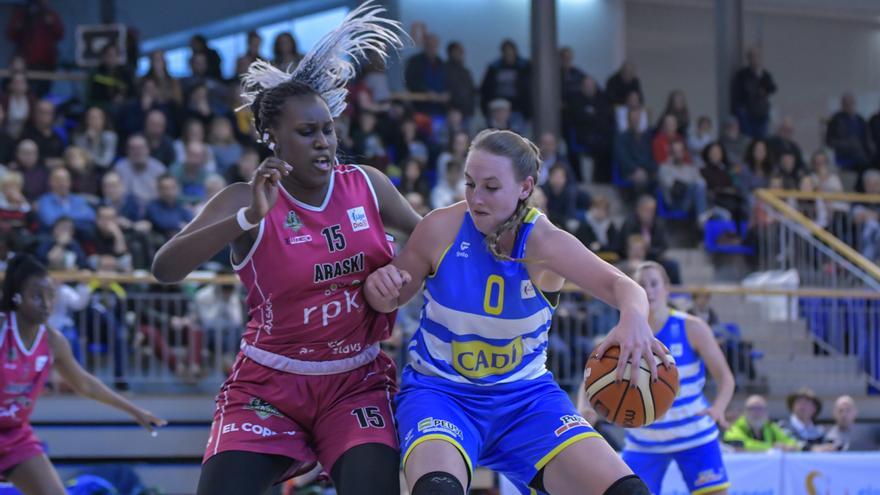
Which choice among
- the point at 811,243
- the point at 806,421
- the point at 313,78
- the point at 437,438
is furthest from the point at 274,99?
the point at 811,243

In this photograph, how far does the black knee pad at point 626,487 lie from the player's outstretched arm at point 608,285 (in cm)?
37

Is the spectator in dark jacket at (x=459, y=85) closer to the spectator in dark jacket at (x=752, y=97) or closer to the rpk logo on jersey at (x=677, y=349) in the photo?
the spectator in dark jacket at (x=752, y=97)

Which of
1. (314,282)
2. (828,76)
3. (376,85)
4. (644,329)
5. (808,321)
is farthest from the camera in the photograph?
(828,76)

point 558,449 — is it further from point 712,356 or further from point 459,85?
point 459,85

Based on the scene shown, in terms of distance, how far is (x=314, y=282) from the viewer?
511 cm

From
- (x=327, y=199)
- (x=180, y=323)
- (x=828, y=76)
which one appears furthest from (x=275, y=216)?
(x=828, y=76)

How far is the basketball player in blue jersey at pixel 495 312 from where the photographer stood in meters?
4.93

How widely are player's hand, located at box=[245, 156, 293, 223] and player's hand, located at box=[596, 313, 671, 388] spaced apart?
1351mm

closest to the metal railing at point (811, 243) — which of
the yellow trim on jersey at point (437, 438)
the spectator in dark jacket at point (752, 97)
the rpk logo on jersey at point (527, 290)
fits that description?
the spectator in dark jacket at point (752, 97)

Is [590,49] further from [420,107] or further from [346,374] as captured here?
[346,374]

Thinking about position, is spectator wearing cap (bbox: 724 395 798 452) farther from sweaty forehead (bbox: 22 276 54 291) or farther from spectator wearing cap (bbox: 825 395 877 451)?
sweaty forehead (bbox: 22 276 54 291)

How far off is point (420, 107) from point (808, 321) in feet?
17.0

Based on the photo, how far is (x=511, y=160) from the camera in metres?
5.03

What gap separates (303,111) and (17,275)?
280cm
